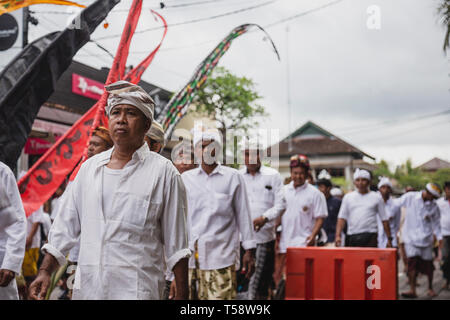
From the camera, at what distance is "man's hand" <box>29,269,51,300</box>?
2.65 meters

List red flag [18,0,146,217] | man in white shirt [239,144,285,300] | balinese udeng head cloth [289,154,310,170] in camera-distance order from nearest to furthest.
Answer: red flag [18,0,146,217] → man in white shirt [239,144,285,300] → balinese udeng head cloth [289,154,310,170]

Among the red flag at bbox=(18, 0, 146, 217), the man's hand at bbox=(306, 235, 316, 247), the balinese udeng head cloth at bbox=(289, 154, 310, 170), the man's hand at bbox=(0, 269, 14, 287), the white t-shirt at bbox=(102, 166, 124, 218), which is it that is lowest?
the man's hand at bbox=(0, 269, 14, 287)

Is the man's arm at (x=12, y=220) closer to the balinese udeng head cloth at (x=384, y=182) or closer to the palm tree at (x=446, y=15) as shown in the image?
the palm tree at (x=446, y=15)

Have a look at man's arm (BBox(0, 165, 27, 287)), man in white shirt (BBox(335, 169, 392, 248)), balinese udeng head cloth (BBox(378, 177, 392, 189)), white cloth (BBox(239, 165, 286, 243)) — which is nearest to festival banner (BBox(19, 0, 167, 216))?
man's arm (BBox(0, 165, 27, 287))

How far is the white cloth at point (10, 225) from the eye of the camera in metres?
3.60

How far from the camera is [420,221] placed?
32.0 feet

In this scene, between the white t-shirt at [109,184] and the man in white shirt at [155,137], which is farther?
the man in white shirt at [155,137]

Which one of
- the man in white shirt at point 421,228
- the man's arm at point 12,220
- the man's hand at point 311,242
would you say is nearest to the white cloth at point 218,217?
the man's arm at point 12,220

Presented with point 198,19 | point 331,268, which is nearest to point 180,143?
point 198,19

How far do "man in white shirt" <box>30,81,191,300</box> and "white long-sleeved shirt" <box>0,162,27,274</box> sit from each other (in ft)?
3.23

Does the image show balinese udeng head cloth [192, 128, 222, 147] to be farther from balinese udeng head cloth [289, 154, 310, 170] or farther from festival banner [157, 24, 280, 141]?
balinese udeng head cloth [289, 154, 310, 170]

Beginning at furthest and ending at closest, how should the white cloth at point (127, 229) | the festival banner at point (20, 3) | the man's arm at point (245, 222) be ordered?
the man's arm at point (245, 222) → the festival banner at point (20, 3) → the white cloth at point (127, 229)

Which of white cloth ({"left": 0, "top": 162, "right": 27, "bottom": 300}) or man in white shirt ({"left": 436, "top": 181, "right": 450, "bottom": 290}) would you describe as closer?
white cloth ({"left": 0, "top": 162, "right": 27, "bottom": 300})
